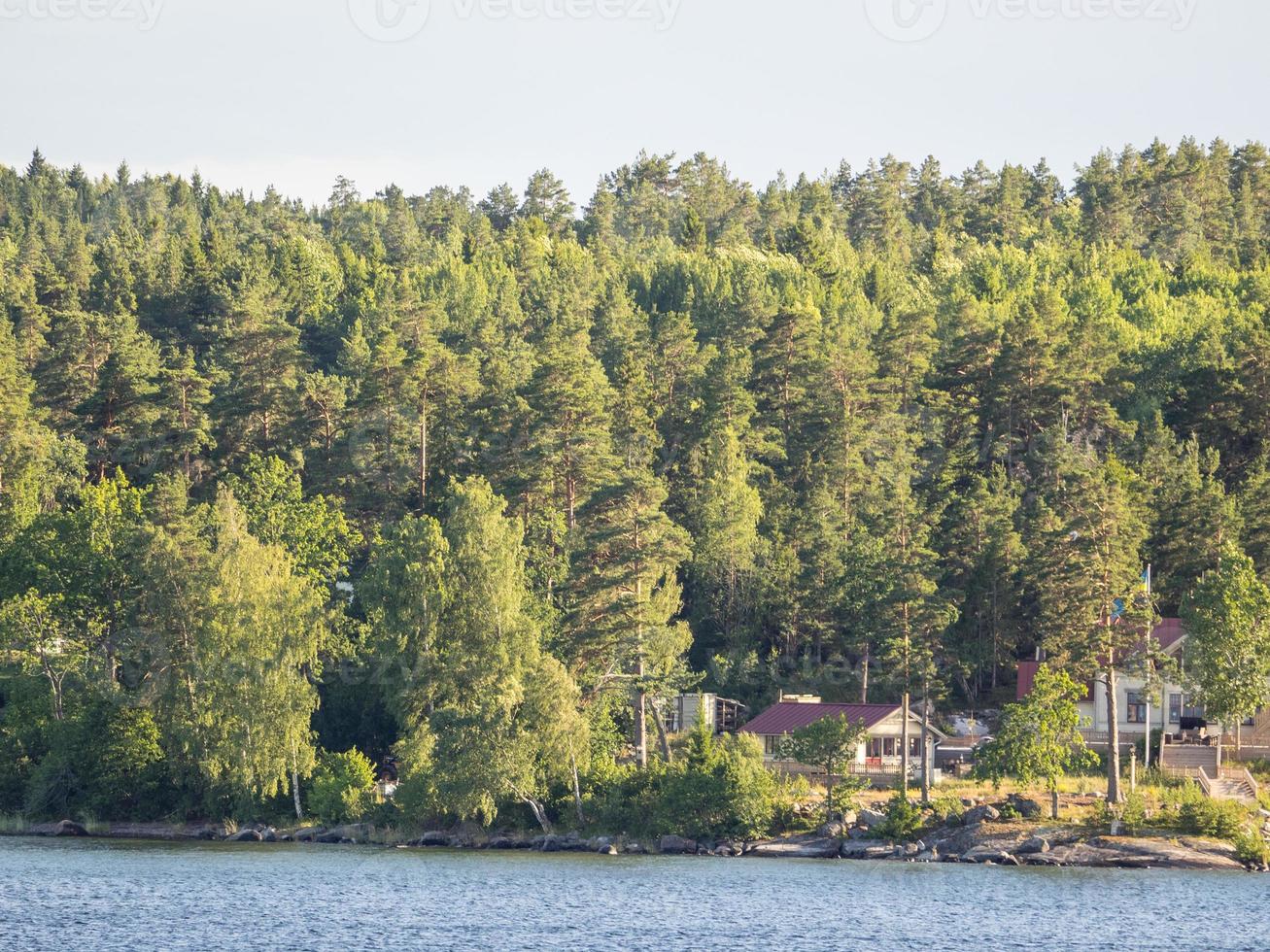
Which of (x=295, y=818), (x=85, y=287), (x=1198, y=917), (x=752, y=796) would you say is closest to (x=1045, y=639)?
(x=752, y=796)

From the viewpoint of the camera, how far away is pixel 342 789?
70.1 meters

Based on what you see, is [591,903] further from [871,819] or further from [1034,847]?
[1034,847]

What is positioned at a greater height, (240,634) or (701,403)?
(701,403)

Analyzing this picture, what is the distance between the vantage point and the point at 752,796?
64750 mm

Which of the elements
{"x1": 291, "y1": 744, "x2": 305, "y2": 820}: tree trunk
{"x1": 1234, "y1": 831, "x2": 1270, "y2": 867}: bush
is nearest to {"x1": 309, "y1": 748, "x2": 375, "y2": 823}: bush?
{"x1": 291, "y1": 744, "x2": 305, "y2": 820}: tree trunk

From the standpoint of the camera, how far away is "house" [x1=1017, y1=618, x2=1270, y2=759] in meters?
72.3

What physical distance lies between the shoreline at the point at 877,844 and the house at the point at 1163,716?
10.9 metres

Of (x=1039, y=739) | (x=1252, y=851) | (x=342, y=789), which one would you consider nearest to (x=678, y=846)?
(x=1039, y=739)

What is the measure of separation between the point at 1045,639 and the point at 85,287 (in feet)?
318

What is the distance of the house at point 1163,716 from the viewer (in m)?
72.3

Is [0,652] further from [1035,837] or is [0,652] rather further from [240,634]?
[1035,837]

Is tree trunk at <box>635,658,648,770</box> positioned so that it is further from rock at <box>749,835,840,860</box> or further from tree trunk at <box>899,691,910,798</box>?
tree trunk at <box>899,691,910,798</box>

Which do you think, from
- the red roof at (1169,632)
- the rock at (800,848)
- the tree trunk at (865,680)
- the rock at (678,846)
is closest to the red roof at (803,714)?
the tree trunk at (865,680)

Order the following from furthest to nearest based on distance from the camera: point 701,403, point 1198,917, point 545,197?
1. point 545,197
2. point 701,403
3. point 1198,917
